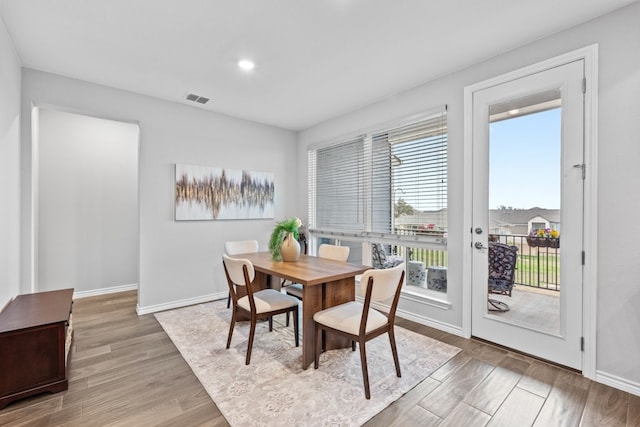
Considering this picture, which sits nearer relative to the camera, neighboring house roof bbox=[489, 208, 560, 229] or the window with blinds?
neighboring house roof bbox=[489, 208, 560, 229]

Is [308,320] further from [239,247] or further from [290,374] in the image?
[239,247]

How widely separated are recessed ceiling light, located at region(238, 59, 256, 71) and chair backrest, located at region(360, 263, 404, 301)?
2.22 m

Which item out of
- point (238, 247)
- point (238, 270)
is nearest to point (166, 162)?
point (238, 247)

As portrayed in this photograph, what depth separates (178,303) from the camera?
378 cm

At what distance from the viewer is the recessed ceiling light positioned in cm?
273

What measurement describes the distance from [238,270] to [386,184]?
218cm

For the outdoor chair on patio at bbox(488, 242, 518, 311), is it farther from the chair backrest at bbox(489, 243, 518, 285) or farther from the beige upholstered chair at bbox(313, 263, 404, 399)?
the beige upholstered chair at bbox(313, 263, 404, 399)

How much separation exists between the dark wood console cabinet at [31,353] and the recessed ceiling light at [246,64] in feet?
8.23

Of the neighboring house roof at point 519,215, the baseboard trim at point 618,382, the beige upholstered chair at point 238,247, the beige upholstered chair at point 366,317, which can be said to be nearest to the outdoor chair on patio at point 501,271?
the neighboring house roof at point 519,215

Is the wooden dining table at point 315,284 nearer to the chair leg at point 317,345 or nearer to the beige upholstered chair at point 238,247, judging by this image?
the chair leg at point 317,345

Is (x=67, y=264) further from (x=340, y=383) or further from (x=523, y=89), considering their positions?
(x=523, y=89)

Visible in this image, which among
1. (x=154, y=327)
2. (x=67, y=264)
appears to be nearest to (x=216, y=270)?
(x=154, y=327)

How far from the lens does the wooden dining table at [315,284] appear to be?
7.49 feet

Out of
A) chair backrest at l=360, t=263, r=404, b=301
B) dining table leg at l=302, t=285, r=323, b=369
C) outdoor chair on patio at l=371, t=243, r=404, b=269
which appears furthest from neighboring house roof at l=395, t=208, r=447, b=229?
dining table leg at l=302, t=285, r=323, b=369
